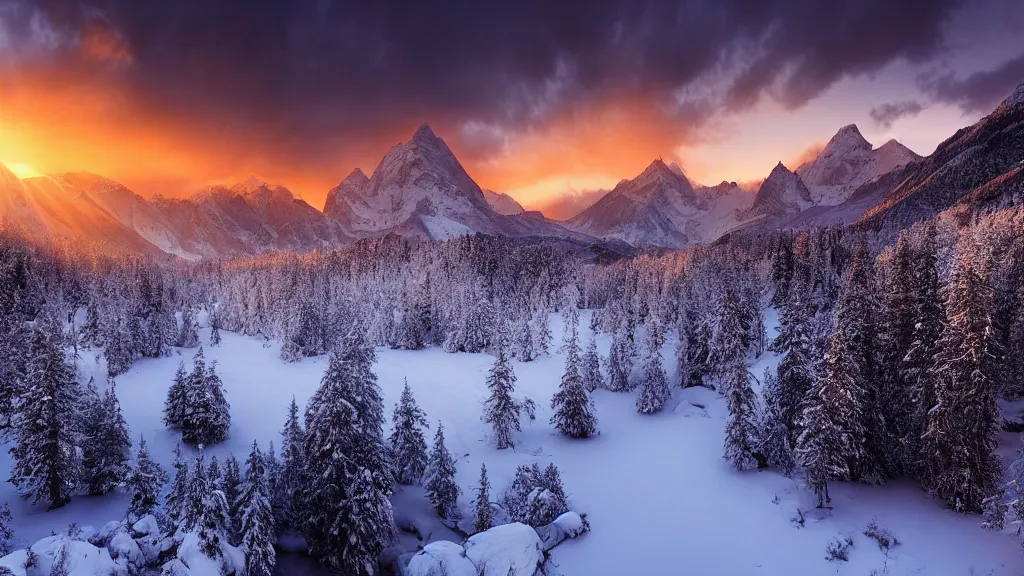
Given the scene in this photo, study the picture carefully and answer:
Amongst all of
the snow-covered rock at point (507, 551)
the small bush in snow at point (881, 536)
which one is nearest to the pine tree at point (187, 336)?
the snow-covered rock at point (507, 551)

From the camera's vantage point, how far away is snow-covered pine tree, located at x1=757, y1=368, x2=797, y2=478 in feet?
117

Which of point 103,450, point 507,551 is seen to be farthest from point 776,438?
point 103,450

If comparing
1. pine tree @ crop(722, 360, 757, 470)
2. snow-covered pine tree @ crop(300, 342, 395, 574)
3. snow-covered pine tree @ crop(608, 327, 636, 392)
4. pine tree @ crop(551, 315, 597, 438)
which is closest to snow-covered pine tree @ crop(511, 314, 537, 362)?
snow-covered pine tree @ crop(608, 327, 636, 392)

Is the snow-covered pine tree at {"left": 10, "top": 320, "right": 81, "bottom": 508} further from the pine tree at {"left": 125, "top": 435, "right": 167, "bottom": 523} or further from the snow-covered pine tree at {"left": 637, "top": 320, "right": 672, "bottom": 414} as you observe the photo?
the snow-covered pine tree at {"left": 637, "top": 320, "right": 672, "bottom": 414}

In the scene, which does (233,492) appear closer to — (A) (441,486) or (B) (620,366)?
(A) (441,486)

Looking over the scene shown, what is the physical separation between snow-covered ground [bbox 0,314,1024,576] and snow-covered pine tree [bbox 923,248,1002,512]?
7.66ft

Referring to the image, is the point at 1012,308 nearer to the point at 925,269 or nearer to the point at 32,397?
the point at 925,269

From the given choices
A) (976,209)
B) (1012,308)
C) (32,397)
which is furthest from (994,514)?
(976,209)

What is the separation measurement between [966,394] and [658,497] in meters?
20.2

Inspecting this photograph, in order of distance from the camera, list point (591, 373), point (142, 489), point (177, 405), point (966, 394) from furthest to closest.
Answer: point (591, 373) < point (177, 405) < point (142, 489) < point (966, 394)

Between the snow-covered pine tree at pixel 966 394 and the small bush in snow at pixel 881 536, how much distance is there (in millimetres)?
3868

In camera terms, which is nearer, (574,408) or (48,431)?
(48,431)

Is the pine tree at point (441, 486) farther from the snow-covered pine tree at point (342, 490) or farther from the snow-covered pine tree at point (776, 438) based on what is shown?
the snow-covered pine tree at point (776, 438)

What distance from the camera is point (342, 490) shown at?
2742 cm
